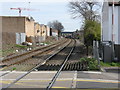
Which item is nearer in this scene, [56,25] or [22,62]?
[22,62]

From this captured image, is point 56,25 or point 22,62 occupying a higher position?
point 56,25

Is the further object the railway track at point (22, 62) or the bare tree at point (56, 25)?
the bare tree at point (56, 25)

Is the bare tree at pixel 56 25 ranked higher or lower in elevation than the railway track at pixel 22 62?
higher

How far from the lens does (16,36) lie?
4344cm

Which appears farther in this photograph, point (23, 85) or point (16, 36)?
point (16, 36)

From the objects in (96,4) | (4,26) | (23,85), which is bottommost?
(23,85)

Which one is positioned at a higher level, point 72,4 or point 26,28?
A: point 72,4

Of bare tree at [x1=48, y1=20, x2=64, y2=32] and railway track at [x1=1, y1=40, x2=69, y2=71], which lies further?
bare tree at [x1=48, y1=20, x2=64, y2=32]

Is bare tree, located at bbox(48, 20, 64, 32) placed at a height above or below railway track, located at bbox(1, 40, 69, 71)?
above

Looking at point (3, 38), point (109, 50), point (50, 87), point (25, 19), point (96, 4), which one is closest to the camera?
point (50, 87)

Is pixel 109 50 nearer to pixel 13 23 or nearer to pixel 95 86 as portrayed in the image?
pixel 95 86

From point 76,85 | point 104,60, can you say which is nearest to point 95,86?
point 76,85

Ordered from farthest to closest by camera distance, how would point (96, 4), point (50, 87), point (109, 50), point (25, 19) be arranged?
point (25, 19) → point (96, 4) → point (109, 50) → point (50, 87)

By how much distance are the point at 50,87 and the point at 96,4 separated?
44443 millimetres
